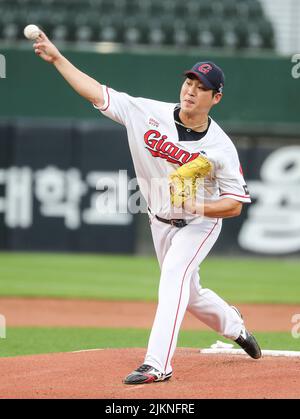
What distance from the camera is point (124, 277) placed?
38.0 feet

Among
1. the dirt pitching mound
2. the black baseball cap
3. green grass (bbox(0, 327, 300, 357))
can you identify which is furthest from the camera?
green grass (bbox(0, 327, 300, 357))

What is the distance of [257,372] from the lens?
203 inches

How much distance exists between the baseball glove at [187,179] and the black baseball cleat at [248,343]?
1.07 m

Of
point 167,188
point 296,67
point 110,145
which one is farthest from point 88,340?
point 296,67

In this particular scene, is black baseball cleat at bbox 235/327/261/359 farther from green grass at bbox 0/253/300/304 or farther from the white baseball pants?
green grass at bbox 0/253/300/304

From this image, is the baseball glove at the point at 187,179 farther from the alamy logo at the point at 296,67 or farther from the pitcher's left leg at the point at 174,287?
the alamy logo at the point at 296,67

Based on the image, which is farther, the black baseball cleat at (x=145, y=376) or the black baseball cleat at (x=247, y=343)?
the black baseball cleat at (x=247, y=343)

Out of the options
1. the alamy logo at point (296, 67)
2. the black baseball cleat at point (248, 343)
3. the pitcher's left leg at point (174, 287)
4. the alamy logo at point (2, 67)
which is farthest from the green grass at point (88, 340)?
the alamy logo at point (296, 67)

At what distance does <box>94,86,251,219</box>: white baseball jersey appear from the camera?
16.4 feet

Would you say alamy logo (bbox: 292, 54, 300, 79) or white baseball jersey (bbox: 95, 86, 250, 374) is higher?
alamy logo (bbox: 292, 54, 300, 79)

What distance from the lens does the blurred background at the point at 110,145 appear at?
13492mm

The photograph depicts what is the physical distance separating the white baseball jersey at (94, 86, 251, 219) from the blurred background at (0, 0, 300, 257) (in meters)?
7.99

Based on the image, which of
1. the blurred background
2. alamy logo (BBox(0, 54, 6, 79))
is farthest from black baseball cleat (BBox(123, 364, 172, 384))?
alamy logo (BBox(0, 54, 6, 79))

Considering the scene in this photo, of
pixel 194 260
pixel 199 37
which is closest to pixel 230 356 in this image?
pixel 194 260
